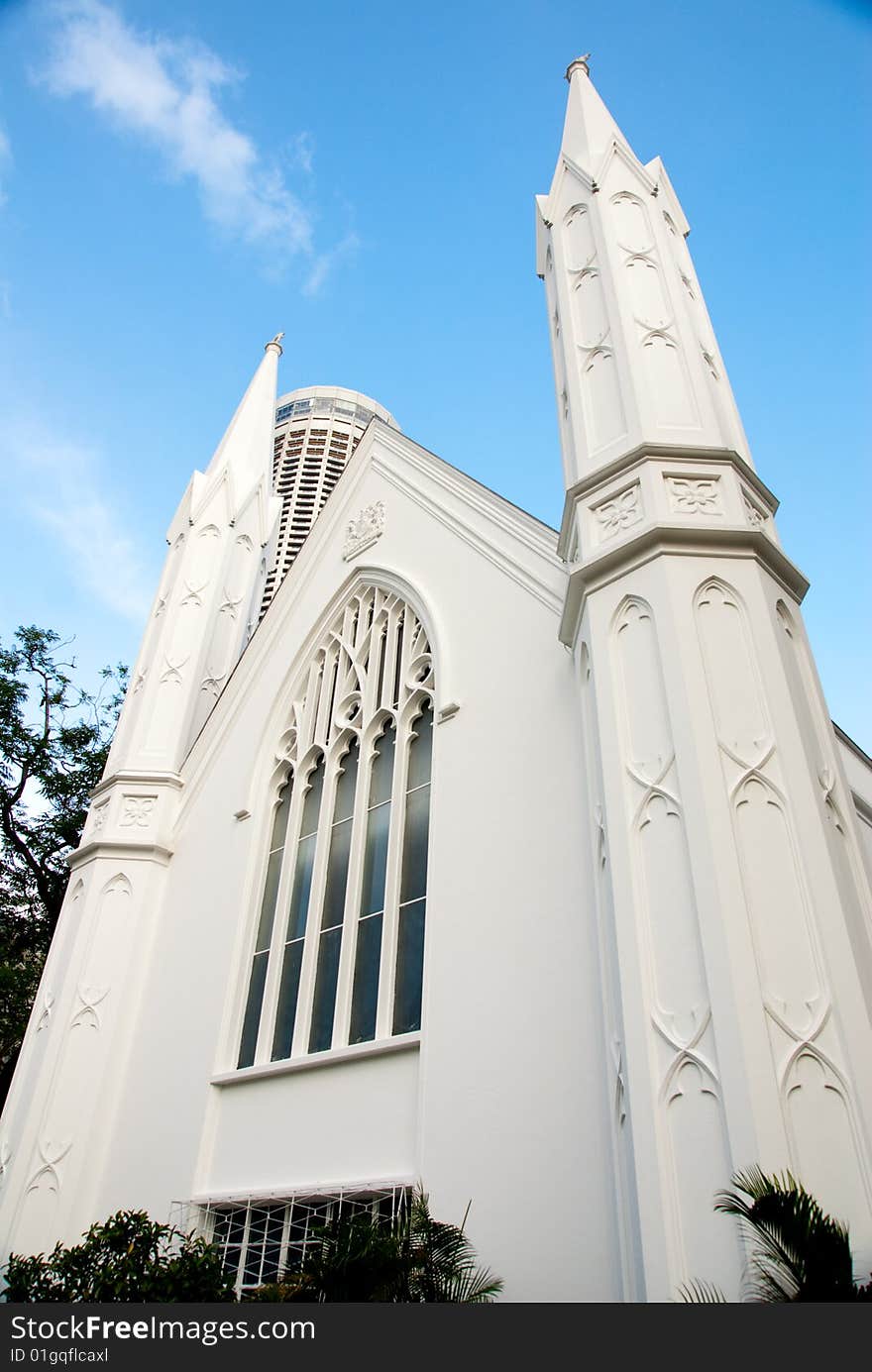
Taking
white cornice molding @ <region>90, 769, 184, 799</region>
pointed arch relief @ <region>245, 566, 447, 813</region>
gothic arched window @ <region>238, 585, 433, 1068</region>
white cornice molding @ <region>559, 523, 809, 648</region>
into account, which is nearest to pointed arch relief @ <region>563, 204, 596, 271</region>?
pointed arch relief @ <region>245, 566, 447, 813</region>

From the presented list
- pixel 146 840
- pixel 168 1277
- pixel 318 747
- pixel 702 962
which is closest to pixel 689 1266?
pixel 702 962

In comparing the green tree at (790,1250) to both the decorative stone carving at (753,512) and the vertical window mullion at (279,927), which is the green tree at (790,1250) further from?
the vertical window mullion at (279,927)

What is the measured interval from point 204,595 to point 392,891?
24.0ft

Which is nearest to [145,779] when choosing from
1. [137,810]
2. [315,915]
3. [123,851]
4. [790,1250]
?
[137,810]

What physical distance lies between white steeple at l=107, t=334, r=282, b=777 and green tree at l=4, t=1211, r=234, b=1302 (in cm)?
661

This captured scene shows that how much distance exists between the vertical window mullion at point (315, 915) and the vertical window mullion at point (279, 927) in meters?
0.40

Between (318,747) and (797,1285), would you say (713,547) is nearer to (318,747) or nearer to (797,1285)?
(797,1285)

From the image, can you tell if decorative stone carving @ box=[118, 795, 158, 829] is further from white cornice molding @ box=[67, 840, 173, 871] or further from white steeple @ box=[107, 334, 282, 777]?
white steeple @ box=[107, 334, 282, 777]

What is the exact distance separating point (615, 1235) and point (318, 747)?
6.59 metres

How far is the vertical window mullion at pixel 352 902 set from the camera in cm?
859

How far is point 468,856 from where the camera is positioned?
8.13 m

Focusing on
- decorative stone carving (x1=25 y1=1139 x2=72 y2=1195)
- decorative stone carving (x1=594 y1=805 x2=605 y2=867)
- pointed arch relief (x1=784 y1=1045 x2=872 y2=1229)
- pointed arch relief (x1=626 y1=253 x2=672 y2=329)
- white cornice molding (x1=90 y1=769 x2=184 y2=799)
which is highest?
pointed arch relief (x1=626 y1=253 x2=672 y2=329)

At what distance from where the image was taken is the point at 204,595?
47.8 feet

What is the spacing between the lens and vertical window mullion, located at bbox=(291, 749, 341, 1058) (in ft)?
29.5
